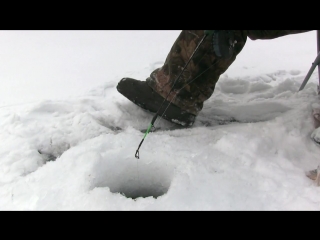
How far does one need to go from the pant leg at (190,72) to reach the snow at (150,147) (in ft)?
0.64

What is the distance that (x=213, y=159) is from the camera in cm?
148

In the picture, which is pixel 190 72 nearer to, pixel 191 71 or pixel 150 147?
pixel 191 71

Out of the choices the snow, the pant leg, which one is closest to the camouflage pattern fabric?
the pant leg

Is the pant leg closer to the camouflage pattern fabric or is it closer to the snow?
the camouflage pattern fabric

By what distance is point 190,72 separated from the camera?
185 centimetres

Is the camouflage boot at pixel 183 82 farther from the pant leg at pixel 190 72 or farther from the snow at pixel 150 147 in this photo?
the snow at pixel 150 147

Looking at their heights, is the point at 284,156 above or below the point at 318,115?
below

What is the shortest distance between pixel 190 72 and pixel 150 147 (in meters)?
0.58

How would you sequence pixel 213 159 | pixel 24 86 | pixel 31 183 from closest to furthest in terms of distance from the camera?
pixel 31 183 < pixel 213 159 < pixel 24 86

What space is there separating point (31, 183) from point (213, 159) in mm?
878

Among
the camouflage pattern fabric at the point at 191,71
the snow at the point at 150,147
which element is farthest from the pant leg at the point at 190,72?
the snow at the point at 150,147

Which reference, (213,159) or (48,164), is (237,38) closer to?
(213,159)
